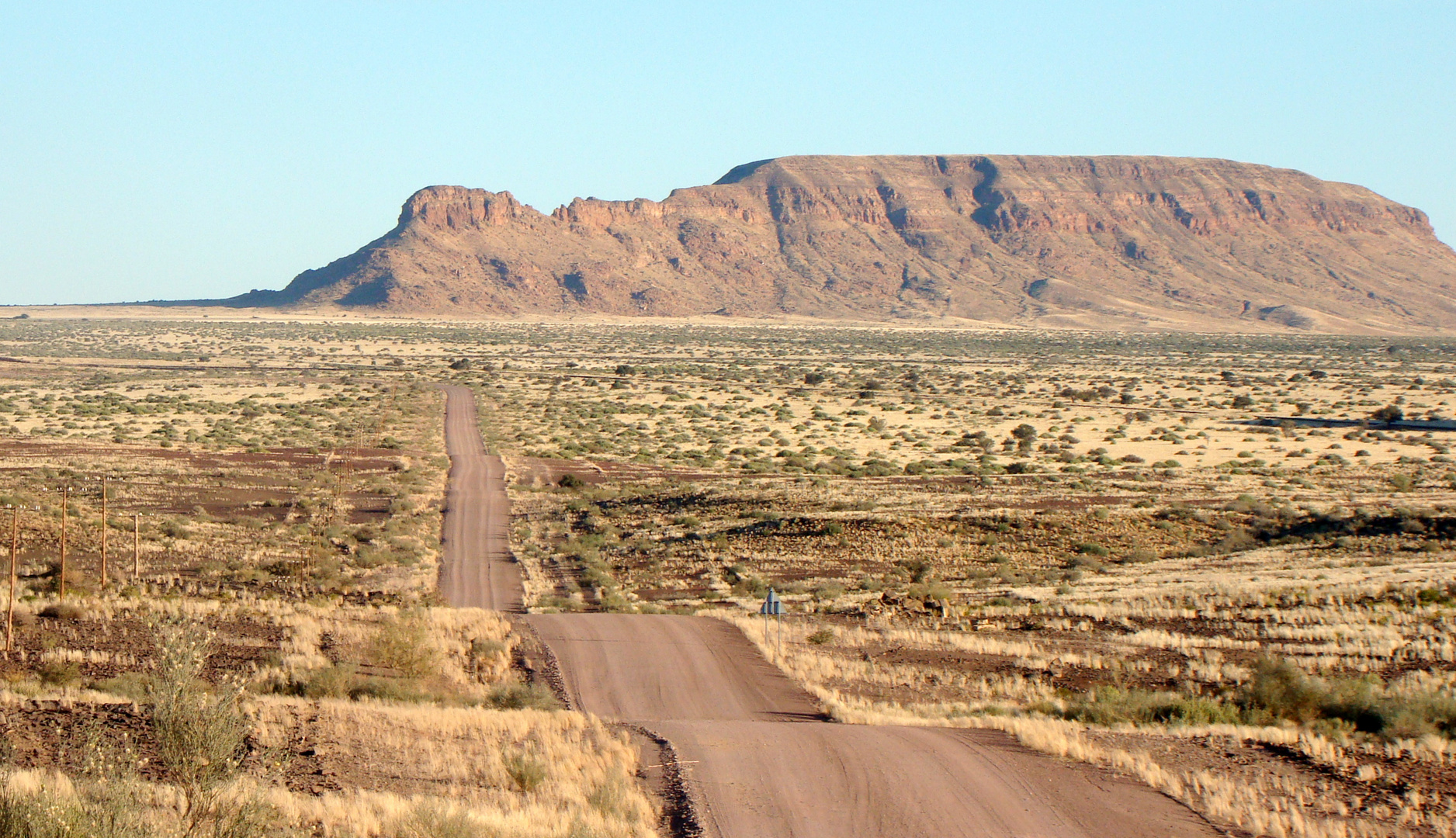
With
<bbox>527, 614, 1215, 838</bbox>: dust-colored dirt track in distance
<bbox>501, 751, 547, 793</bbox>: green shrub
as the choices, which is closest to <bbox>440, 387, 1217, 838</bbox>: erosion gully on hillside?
<bbox>527, 614, 1215, 838</bbox>: dust-colored dirt track in distance

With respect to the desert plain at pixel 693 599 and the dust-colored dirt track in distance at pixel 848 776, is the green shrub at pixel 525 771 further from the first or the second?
the dust-colored dirt track in distance at pixel 848 776

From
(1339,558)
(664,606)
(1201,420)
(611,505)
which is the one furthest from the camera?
(1201,420)

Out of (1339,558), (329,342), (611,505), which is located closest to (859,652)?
(1339,558)

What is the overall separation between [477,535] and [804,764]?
1981cm

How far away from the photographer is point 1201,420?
6172cm

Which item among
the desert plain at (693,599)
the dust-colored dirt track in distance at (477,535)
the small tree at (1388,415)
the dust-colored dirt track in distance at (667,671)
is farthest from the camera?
the small tree at (1388,415)

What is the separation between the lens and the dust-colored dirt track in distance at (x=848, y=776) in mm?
10359

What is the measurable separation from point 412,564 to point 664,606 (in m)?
6.45

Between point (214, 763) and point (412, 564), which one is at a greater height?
point (214, 763)

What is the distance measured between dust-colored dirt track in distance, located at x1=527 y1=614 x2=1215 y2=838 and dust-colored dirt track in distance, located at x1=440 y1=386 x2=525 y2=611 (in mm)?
8196

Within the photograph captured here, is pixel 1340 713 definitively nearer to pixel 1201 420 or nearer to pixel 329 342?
pixel 1201 420

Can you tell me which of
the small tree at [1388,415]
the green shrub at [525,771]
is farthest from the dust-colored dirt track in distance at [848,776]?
the small tree at [1388,415]

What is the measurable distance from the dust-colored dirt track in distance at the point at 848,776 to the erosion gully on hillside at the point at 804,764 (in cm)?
2

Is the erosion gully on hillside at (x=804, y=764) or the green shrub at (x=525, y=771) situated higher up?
the green shrub at (x=525, y=771)
